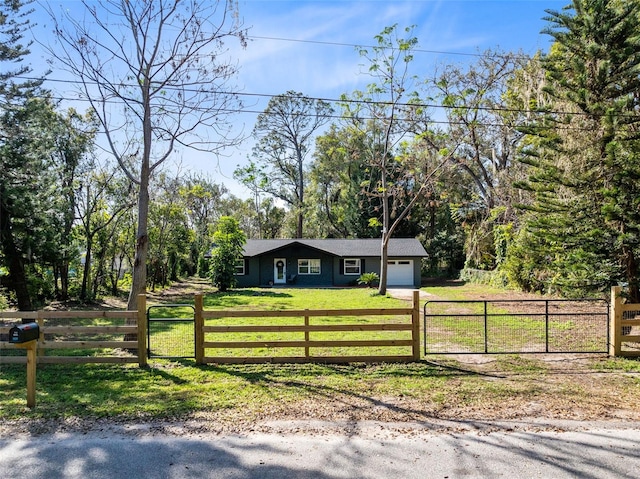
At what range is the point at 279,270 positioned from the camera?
2814cm

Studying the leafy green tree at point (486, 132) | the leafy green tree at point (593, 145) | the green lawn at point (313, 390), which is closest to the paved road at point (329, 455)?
the green lawn at point (313, 390)

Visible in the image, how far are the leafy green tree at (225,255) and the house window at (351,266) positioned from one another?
7876 mm

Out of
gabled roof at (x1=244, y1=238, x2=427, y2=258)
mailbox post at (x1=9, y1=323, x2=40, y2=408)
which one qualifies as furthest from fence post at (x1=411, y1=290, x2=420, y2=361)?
gabled roof at (x1=244, y1=238, x2=427, y2=258)

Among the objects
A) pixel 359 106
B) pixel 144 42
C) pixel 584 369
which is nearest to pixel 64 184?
pixel 144 42

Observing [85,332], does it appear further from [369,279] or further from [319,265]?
[319,265]

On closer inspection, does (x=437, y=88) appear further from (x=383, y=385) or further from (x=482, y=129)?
(x=383, y=385)

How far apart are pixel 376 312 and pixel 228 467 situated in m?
3.34

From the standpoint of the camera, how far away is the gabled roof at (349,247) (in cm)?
2747

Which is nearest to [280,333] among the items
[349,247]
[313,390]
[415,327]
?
[415,327]

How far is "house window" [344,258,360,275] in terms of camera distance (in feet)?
92.8

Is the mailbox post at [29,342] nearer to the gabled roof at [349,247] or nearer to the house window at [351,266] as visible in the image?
the gabled roof at [349,247]

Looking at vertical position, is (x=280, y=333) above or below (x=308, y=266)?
below

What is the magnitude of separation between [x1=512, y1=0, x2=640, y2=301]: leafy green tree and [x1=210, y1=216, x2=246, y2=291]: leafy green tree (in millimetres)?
17311

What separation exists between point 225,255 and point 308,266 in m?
6.55
